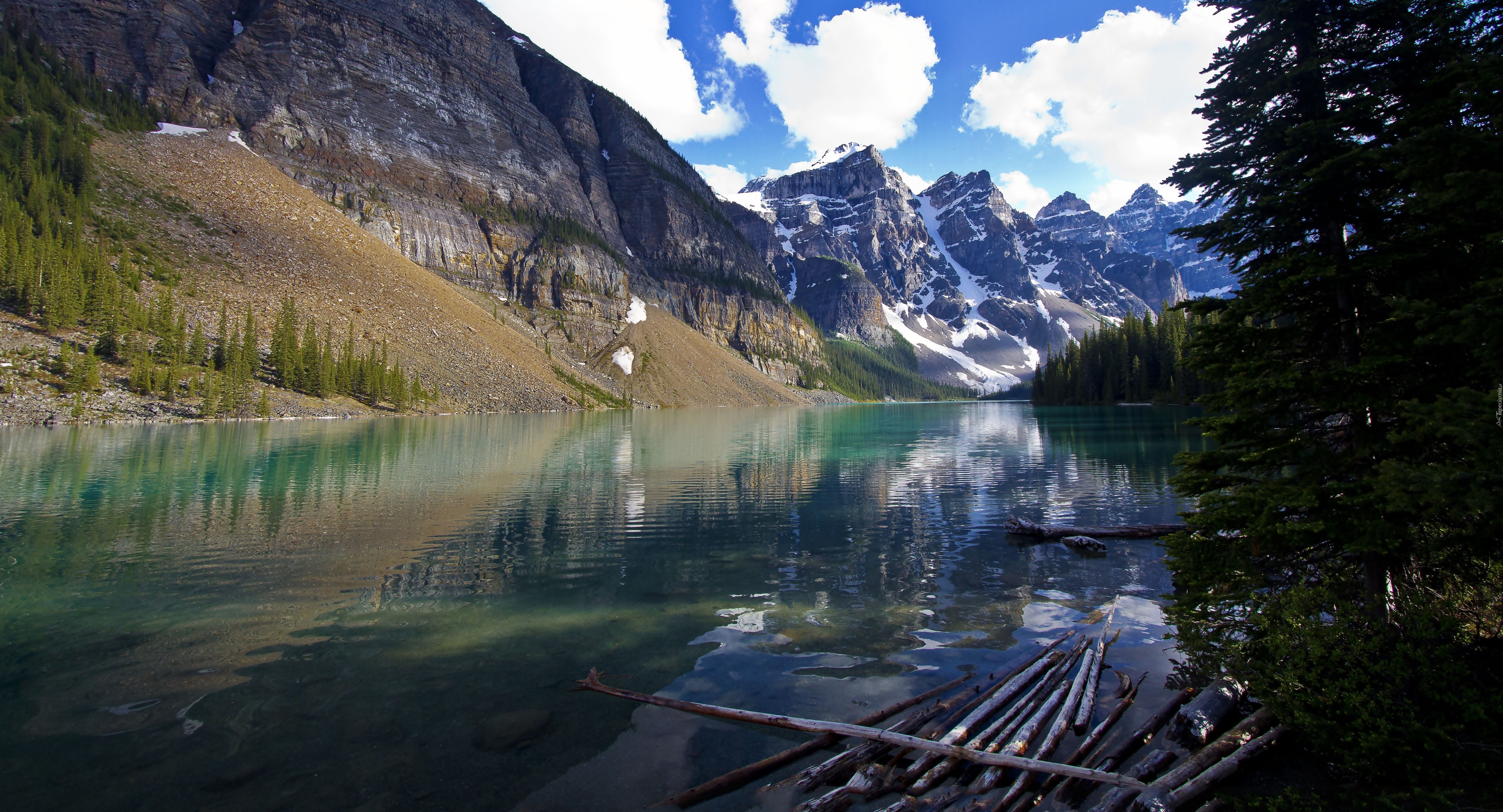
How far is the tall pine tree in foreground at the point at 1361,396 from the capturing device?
18.1 ft

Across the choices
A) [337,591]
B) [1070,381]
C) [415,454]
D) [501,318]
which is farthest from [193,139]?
[1070,381]

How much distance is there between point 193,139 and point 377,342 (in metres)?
59.9

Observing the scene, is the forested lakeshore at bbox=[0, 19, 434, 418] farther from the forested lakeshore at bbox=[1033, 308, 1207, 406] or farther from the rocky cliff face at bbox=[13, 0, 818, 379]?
the forested lakeshore at bbox=[1033, 308, 1207, 406]

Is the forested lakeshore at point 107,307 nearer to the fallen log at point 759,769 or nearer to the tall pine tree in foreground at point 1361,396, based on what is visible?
the fallen log at point 759,769

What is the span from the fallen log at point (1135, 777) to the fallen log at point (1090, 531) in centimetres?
1276

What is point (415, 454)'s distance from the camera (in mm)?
39875

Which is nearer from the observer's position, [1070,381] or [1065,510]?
[1065,510]

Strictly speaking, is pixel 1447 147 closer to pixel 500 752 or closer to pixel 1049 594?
pixel 1049 594

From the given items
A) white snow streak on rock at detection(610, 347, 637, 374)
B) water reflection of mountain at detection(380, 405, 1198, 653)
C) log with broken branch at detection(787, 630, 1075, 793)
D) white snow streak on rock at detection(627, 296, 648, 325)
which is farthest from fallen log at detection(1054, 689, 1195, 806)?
white snow streak on rock at detection(627, 296, 648, 325)

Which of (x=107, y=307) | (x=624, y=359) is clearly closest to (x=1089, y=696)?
(x=107, y=307)

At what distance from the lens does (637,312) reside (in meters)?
182

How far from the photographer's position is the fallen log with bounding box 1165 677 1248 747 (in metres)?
6.64

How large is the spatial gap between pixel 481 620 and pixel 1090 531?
55.6 feet

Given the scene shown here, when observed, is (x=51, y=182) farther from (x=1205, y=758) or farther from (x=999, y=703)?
(x=1205, y=758)
